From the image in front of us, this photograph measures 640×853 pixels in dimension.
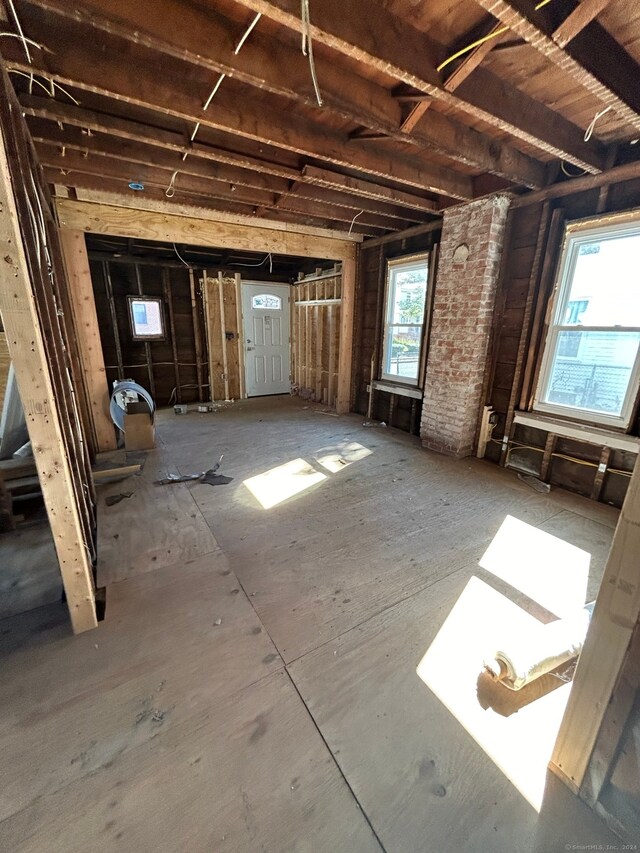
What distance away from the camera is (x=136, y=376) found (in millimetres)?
6207

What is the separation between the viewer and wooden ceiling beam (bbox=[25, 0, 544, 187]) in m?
1.36

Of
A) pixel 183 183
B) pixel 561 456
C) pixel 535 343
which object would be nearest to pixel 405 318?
pixel 535 343

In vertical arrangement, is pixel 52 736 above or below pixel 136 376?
below

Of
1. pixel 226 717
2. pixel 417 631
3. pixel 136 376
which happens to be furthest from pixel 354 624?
pixel 136 376

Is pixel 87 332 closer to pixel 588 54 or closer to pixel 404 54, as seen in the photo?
pixel 404 54

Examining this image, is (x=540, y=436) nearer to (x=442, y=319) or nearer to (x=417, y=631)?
(x=442, y=319)

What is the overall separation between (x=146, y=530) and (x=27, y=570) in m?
0.65

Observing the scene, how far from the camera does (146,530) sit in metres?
2.42

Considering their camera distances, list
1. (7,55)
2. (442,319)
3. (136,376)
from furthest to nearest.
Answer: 1. (136,376)
2. (442,319)
3. (7,55)

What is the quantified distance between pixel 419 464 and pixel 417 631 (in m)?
2.15

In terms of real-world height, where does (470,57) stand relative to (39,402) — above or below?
above

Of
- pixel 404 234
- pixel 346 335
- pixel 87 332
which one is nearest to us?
pixel 87 332

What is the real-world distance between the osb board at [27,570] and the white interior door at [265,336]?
15.9 ft

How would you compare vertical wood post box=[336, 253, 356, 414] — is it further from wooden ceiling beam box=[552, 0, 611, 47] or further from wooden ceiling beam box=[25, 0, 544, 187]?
wooden ceiling beam box=[552, 0, 611, 47]
